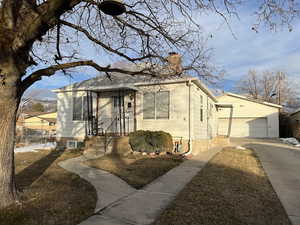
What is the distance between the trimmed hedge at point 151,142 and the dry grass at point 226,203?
352 centimetres

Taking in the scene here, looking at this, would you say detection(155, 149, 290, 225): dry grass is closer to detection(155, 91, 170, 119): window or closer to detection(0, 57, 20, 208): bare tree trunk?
detection(0, 57, 20, 208): bare tree trunk

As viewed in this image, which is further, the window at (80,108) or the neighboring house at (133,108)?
the window at (80,108)

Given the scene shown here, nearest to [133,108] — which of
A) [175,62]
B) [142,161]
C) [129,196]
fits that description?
[142,161]

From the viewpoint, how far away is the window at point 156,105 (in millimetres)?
11727

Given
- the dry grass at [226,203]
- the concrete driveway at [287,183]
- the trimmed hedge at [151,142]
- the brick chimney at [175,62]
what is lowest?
the concrete driveway at [287,183]

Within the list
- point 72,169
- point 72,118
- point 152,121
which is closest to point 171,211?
point 72,169

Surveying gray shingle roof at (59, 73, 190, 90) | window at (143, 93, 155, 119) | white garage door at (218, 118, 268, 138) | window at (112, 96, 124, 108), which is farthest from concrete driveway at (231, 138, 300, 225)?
white garage door at (218, 118, 268, 138)

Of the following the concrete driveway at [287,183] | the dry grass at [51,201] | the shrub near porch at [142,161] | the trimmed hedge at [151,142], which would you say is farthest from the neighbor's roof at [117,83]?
the dry grass at [51,201]

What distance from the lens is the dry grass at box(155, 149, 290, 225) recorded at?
3895mm

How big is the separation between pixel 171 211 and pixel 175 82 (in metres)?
8.02

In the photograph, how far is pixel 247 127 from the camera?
79.9ft

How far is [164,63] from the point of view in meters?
6.64

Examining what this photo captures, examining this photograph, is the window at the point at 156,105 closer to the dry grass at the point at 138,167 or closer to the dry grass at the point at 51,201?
the dry grass at the point at 138,167

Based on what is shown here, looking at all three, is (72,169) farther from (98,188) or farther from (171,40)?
(171,40)
